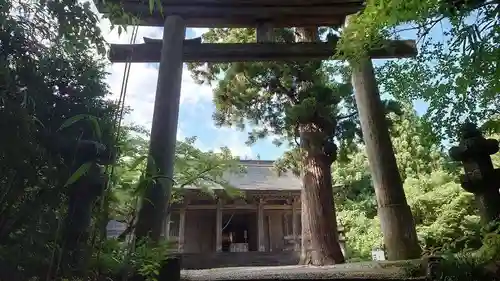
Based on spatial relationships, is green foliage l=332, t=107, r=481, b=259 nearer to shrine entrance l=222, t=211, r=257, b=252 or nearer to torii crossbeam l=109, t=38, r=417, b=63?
torii crossbeam l=109, t=38, r=417, b=63

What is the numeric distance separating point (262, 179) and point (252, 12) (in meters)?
9.62

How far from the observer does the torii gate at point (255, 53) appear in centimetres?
405

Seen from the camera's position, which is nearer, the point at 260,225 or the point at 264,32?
the point at 264,32

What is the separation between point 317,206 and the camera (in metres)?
Answer: 5.82

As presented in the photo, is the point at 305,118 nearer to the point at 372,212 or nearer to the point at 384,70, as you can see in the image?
the point at 384,70

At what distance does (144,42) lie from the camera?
4867 millimetres

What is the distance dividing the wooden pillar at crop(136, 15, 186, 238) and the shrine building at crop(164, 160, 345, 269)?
6.55 m

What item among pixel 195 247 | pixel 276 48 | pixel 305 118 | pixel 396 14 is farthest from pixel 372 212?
pixel 396 14

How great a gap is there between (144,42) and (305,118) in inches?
105

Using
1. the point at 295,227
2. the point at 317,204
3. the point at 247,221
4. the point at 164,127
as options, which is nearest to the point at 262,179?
the point at 247,221

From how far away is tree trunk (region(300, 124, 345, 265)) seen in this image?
5.44 meters

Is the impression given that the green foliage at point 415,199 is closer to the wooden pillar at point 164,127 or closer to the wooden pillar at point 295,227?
the wooden pillar at point 295,227

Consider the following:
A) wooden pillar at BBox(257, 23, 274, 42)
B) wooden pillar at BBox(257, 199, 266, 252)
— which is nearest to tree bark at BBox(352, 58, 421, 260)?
wooden pillar at BBox(257, 23, 274, 42)

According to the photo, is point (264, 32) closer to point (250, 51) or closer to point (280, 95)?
point (250, 51)
